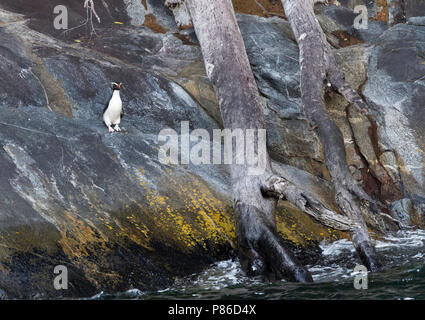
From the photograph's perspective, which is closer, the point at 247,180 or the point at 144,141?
the point at 247,180

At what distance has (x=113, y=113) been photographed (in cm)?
759

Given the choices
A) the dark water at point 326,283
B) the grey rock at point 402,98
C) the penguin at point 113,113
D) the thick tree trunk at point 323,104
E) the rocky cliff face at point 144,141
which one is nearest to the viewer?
the dark water at point 326,283

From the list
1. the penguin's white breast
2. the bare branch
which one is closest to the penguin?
the penguin's white breast

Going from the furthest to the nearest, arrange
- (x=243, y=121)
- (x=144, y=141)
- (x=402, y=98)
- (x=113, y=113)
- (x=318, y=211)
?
(x=402, y=98)
(x=113, y=113)
(x=144, y=141)
(x=243, y=121)
(x=318, y=211)

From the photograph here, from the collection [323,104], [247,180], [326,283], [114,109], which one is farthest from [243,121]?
[326,283]

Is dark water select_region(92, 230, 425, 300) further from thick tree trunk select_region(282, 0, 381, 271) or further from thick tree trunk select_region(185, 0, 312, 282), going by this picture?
thick tree trunk select_region(282, 0, 381, 271)

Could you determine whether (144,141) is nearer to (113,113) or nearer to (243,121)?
(113,113)

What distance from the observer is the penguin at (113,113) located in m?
7.45

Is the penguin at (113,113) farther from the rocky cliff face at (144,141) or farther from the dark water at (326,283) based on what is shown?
the dark water at (326,283)

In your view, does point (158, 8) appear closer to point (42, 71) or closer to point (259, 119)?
point (42, 71)

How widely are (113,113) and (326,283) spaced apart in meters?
4.05

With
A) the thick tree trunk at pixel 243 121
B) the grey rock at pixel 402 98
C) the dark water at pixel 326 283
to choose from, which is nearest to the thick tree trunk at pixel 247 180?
the thick tree trunk at pixel 243 121

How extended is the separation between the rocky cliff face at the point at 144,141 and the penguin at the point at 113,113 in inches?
6.4

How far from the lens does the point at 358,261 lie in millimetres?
6164
